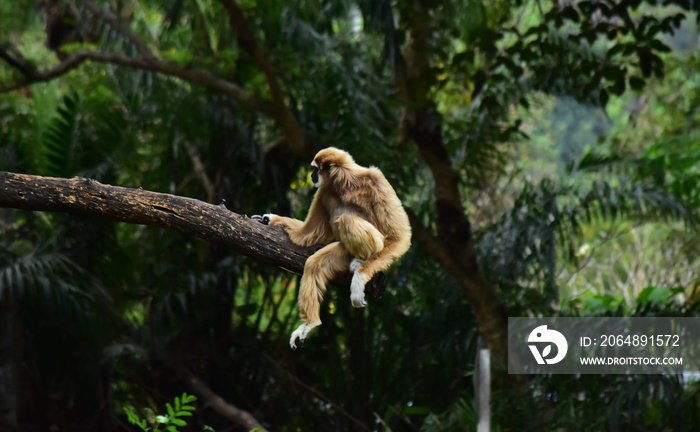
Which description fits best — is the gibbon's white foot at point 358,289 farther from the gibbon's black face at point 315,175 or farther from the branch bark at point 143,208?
the gibbon's black face at point 315,175

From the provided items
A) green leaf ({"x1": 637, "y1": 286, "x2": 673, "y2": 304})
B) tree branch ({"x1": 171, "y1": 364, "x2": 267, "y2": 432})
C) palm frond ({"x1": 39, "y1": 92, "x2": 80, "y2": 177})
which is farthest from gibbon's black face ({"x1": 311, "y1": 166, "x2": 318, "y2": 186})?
green leaf ({"x1": 637, "y1": 286, "x2": 673, "y2": 304})

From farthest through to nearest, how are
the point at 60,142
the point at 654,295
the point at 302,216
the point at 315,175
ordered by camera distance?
the point at 302,216 → the point at 654,295 → the point at 60,142 → the point at 315,175

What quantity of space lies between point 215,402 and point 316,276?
5025mm

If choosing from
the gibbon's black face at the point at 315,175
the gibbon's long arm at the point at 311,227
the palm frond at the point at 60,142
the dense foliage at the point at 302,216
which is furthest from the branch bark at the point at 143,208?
the palm frond at the point at 60,142

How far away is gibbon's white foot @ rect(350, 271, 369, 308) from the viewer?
3.36m

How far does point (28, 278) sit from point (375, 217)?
469 centimetres

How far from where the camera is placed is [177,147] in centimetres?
896

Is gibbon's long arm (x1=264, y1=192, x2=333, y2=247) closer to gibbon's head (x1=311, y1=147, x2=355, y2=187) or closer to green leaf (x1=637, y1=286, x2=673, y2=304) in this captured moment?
gibbon's head (x1=311, y1=147, x2=355, y2=187)

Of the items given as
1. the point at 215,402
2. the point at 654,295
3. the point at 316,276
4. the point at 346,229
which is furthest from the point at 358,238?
the point at 654,295

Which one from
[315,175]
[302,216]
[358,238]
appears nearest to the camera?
[358,238]

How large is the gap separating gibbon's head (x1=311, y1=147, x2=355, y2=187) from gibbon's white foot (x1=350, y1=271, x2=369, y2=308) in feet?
2.14

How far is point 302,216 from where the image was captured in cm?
833

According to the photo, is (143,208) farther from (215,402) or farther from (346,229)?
(215,402)

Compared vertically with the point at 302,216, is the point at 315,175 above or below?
below
